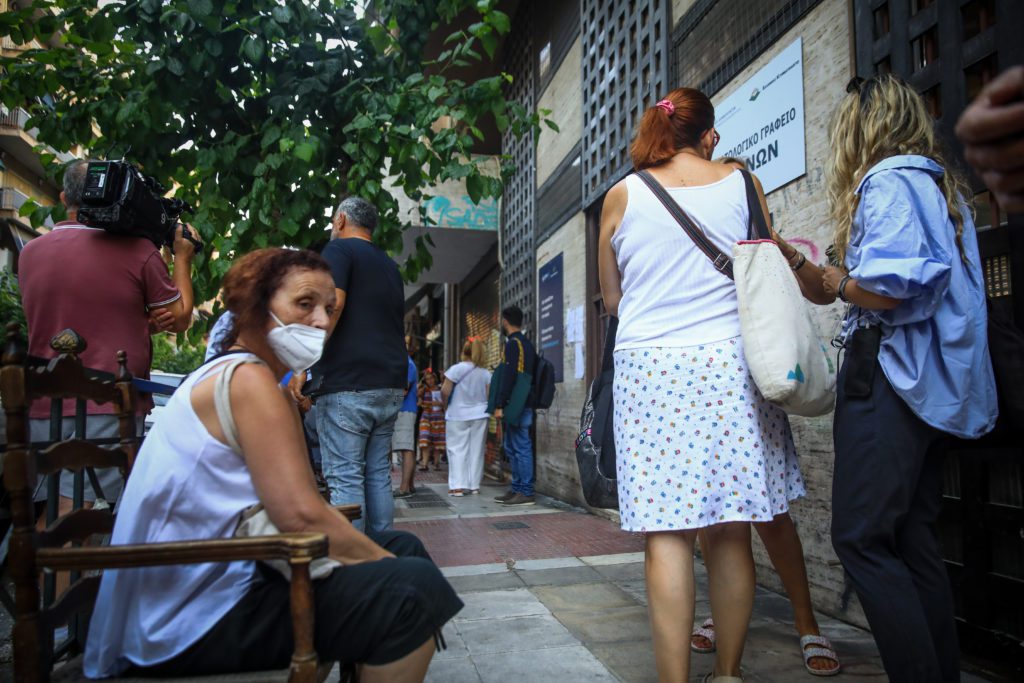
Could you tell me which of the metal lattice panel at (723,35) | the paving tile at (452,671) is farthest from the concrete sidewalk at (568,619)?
the metal lattice panel at (723,35)

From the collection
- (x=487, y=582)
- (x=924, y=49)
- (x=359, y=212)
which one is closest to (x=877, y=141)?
(x=924, y=49)

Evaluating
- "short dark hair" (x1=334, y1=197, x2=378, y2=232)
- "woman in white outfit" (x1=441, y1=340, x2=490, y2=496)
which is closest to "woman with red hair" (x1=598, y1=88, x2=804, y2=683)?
"short dark hair" (x1=334, y1=197, x2=378, y2=232)

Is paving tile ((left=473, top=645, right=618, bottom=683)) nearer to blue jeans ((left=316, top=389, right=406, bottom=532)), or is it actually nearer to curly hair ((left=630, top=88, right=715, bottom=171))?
blue jeans ((left=316, top=389, right=406, bottom=532))

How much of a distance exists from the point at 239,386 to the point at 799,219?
3.12 meters

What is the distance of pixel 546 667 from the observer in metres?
2.86

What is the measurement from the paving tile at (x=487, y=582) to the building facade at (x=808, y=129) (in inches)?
54.7

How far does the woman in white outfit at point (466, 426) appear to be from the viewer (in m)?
8.89

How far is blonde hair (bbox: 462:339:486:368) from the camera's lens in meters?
9.24

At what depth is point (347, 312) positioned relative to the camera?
3.61 meters

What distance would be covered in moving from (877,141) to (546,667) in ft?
7.24

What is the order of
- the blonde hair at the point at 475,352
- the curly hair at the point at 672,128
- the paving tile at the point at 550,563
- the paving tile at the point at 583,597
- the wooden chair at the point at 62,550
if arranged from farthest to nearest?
1. the blonde hair at the point at 475,352
2. the paving tile at the point at 550,563
3. the paving tile at the point at 583,597
4. the curly hair at the point at 672,128
5. the wooden chair at the point at 62,550

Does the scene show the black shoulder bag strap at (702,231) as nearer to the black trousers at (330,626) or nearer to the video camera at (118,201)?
the black trousers at (330,626)

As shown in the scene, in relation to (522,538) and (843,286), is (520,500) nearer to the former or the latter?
(522,538)

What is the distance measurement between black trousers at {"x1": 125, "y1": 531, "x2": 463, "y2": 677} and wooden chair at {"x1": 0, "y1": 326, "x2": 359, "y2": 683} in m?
0.07
